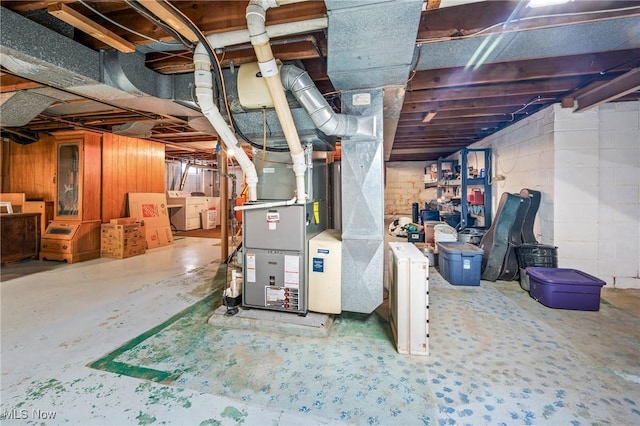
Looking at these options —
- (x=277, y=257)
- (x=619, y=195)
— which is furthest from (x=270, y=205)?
(x=619, y=195)

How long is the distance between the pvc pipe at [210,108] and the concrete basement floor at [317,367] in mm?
1442

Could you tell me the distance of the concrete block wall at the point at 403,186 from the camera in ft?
31.8

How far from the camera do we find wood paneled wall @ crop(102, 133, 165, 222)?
17.3ft

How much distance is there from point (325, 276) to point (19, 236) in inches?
224

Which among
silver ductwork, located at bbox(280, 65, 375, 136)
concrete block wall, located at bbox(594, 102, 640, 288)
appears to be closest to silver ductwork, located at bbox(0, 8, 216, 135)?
silver ductwork, located at bbox(280, 65, 375, 136)

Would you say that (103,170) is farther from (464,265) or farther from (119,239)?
(464,265)

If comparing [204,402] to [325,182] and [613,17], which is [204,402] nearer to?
[325,182]

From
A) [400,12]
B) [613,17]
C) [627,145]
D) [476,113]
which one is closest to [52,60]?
[400,12]

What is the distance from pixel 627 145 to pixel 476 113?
5.55ft

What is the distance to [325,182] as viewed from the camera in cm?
334

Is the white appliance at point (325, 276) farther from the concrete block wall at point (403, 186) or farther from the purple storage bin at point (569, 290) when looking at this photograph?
the concrete block wall at point (403, 186)

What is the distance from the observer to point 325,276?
2.47 metres

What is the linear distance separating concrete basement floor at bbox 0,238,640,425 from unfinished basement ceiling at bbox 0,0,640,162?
7.08 feet

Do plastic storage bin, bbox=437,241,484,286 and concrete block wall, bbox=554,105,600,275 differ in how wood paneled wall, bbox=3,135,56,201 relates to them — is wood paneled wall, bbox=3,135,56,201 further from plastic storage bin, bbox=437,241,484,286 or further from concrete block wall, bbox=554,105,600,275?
concrete block wall, bbox=554,105,600,275
